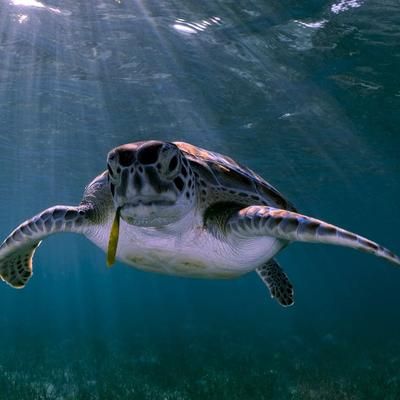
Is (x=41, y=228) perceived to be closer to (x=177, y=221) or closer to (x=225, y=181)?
(x=177, y=221)

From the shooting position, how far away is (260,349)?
58.5 ft

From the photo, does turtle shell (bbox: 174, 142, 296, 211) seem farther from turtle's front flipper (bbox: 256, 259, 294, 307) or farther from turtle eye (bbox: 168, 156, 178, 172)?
turtle's front flipper (bbox: 256, 259, 294, 307)

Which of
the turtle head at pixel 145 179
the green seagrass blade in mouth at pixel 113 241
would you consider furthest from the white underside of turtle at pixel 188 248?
the green seagrass blade in mouth at pixel 113 241

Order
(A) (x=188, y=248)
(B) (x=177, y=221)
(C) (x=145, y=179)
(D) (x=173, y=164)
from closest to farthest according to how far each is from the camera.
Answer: (C) (x=145, y=179)
(D) (x=173, y=164)
(B) (x=177, y=221)
(A) (x=188, y=248)

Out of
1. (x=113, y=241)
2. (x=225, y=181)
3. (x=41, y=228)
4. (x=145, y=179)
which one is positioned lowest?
(x=41, y=228)

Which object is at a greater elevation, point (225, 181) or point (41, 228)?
point (225, 181)

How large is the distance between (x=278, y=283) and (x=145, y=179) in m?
4.27

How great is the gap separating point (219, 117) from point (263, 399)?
1003 cm

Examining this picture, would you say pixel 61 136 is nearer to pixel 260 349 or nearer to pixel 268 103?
pixel 268 103

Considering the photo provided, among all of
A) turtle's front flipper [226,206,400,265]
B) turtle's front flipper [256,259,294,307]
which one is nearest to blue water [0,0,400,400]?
turtle's front flipper [256,259,294,307]

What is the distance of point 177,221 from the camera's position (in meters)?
3.52

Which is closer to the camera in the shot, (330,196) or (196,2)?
(196,2)

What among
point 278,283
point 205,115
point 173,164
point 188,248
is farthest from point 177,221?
point 205,115

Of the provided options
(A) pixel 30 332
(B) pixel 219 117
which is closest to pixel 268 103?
(B) pixel 219 117
